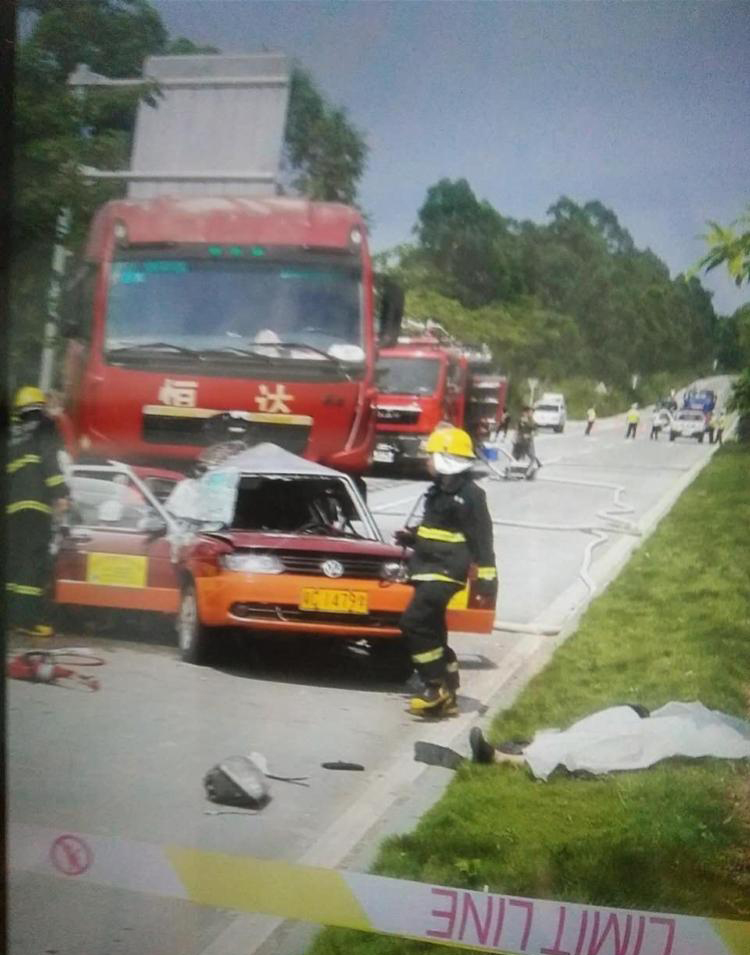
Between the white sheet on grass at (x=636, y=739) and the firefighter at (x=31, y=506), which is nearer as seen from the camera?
the white sheet on grass at (x=636, y=739)

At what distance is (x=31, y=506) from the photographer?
2678 millimetres

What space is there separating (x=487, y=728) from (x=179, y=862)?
2.21 feet

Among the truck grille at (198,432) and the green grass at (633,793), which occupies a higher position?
the truck grille at (198,432)

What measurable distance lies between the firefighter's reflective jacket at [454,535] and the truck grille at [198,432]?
0.95 ft

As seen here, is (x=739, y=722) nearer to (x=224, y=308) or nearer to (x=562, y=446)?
(x=562, y=446)

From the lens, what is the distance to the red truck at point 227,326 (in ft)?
8.37

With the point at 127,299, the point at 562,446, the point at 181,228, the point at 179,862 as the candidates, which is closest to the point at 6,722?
the point at 179,862

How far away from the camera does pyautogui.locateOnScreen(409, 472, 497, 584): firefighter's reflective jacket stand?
258cm

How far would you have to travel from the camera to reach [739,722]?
2.40 meters

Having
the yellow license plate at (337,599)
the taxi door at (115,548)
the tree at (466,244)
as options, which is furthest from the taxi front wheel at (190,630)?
the tree at (466,244)

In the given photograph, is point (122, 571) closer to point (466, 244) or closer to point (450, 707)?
point (450, 707)

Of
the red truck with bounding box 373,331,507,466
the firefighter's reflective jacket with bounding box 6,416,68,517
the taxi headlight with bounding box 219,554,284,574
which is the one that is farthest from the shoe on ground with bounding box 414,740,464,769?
the firefighter's reflective jacket with bounding box 6,416,68,517

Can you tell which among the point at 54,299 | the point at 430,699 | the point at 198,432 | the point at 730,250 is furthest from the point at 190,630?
the point at 730,250

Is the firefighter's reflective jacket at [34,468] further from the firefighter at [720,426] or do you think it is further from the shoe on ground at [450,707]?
the firefighter at [720,426]
